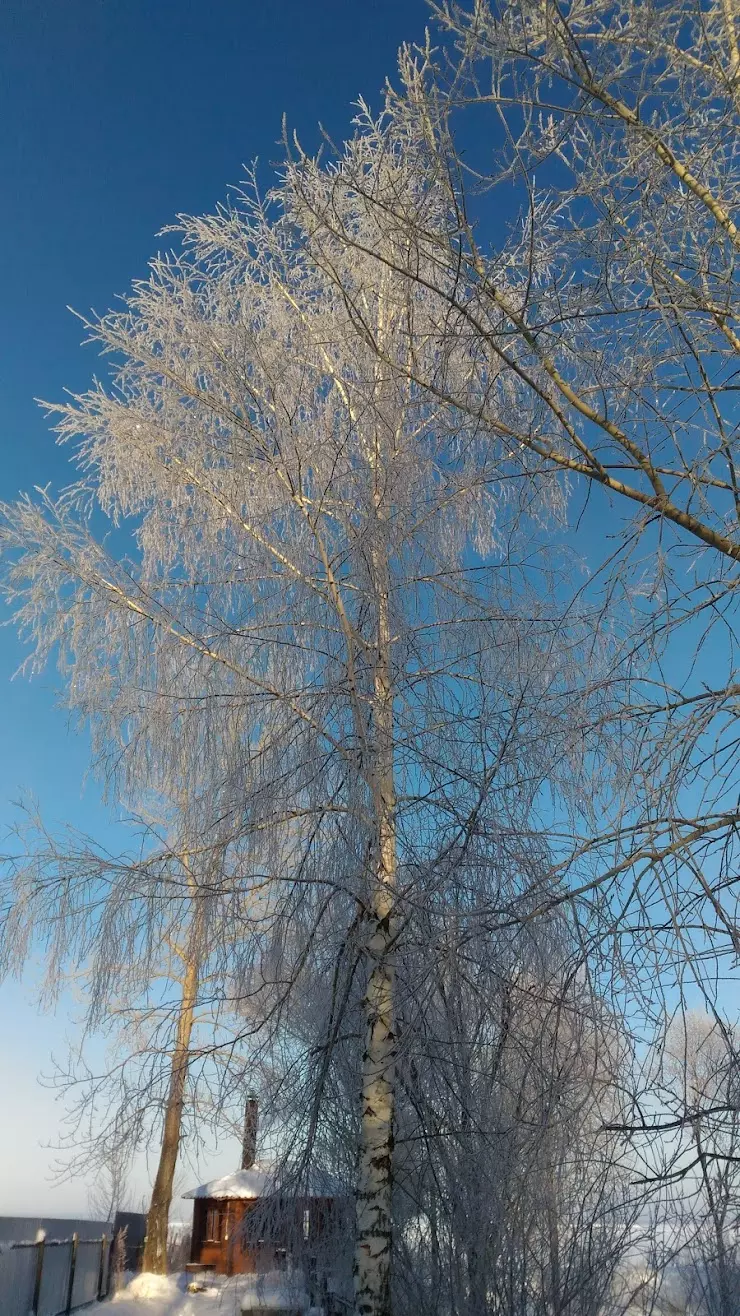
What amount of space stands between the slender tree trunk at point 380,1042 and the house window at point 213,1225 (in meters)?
20.8

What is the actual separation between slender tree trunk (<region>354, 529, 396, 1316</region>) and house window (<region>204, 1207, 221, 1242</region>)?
20815 mm

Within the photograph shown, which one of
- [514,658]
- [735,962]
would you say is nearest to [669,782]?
[735,962]

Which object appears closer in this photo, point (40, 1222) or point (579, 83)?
point (579, 83)

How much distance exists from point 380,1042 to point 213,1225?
69.1 feet

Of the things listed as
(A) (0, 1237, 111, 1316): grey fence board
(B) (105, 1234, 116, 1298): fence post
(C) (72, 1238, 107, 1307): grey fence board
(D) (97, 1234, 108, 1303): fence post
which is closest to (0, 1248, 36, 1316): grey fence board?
(A) (0, 1237, 111, 1316): grey fence board

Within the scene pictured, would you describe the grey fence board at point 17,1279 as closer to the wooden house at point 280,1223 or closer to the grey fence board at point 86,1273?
the grey fence board at point 86,1273

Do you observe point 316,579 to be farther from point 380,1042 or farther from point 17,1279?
point 17,1279

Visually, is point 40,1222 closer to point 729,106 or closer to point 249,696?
point 249,696

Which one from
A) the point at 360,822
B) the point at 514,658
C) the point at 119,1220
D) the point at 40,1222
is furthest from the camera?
the point at 119,1220

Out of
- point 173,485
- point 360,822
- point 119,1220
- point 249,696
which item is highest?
point 173,485

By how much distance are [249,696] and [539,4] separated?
13.7 feet

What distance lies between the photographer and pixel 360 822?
5418mm

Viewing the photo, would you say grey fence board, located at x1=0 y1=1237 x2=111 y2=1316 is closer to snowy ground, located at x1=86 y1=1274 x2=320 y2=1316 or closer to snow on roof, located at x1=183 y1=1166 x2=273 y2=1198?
snowy ground, located at x1=86 y1=1274 x2=320 y2=1316

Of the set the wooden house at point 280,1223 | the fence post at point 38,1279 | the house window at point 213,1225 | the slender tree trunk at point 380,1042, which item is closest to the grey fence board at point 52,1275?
the fence post at point 38,1279
